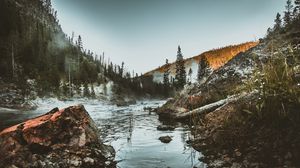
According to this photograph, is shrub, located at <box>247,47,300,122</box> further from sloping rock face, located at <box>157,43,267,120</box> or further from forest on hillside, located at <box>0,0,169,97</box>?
forest on hillside, located at <box>0,0,169,97</box>

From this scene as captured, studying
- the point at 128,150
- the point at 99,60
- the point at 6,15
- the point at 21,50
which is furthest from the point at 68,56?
the point at 128,150

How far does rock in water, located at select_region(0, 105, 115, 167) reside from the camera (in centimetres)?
625

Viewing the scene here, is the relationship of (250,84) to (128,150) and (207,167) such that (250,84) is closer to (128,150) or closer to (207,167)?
(207,167)

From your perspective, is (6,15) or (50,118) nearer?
(50,118)

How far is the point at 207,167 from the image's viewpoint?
223 inches

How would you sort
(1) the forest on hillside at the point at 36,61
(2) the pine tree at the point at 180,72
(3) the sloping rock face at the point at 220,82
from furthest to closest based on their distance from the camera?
1. (2) the pine tree at the point at 180,72
2. (1) the forest on hillside at the point at 36,61
3. (3) the sloping rock face at the point at 220,82

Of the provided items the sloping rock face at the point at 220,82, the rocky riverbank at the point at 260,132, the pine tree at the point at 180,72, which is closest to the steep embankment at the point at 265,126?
the rocky riverbank at the point at 260,132

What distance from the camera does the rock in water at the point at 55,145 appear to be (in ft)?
20.5

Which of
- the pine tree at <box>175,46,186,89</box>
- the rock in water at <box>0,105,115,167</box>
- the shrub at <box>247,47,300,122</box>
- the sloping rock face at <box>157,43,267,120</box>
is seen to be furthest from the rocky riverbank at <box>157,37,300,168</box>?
the pine tree at <box>175,46,186,89</box>

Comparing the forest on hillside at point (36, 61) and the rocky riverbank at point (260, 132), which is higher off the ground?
the forest on hillside at point (36, 61)

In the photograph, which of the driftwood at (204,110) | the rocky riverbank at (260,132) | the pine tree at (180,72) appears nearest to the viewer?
the rocky riverbank at (260,132)

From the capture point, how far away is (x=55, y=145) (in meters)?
6.83

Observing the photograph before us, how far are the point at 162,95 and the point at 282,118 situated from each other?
403 feet

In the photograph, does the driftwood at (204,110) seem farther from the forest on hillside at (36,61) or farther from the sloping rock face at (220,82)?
the forest on hillside at (36,61)
